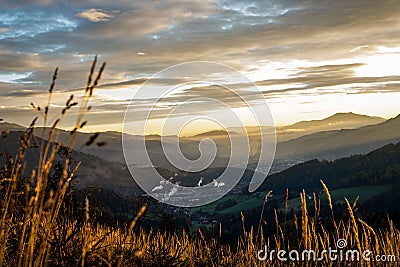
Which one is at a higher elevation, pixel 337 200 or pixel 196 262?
pixel 196 262

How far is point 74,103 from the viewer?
2.55m

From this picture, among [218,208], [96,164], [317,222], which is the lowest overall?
[218,208]

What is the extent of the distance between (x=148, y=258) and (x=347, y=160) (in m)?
149

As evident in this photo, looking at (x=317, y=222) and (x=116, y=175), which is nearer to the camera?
(x=317, y=222)

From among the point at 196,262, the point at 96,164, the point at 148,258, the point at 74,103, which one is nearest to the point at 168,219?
the point at 196,262

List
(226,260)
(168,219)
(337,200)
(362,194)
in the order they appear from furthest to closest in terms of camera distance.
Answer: (362,194)
(337,200)
(168,219)
(226,260)

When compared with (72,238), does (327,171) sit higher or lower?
lower

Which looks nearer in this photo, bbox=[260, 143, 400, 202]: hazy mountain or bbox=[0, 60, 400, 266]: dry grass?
bbox=[0, 60, 400, 266]: dry grass

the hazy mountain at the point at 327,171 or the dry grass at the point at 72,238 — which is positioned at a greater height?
the dry grass at the point at 72,238

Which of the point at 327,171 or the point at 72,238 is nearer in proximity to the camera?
the point at 72,238

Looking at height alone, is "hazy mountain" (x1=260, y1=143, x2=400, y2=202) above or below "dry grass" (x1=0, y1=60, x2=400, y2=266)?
below

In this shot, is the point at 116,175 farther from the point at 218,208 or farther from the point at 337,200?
the point at 337,200

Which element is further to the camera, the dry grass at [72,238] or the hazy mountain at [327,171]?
the hazy mountain at [327,171]

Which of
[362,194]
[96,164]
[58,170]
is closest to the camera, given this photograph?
[58,170]
